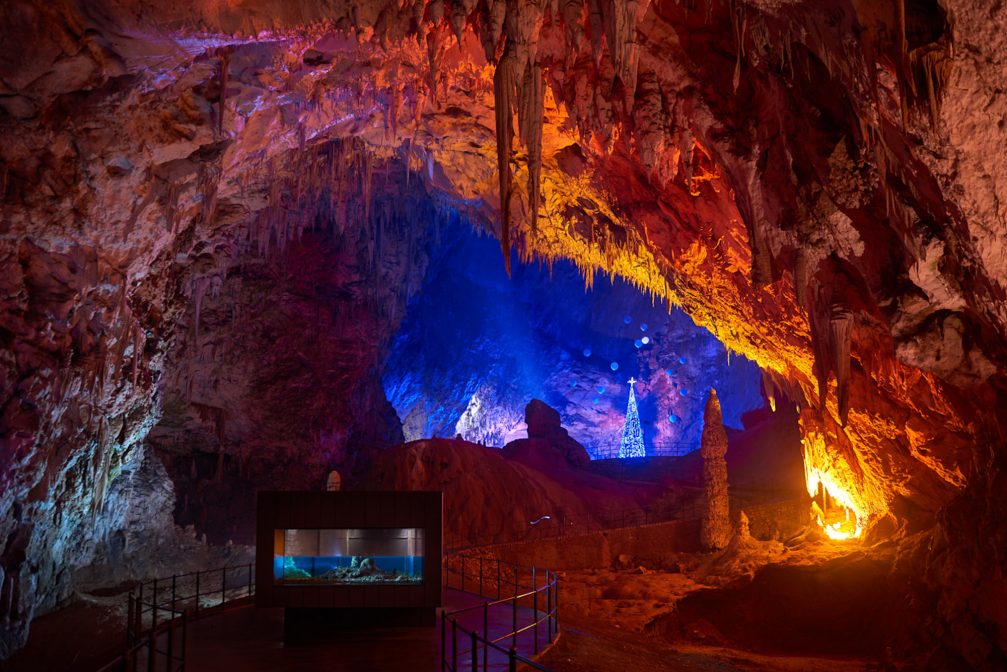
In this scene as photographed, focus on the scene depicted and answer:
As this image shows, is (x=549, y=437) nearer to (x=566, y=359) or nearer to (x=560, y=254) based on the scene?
(x=566, y=359)

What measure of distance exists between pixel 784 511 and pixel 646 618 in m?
11.2

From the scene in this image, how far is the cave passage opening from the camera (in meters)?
39.6

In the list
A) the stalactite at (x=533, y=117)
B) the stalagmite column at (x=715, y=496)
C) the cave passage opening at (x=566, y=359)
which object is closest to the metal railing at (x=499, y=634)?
the stalactite at (x=533, y=117)

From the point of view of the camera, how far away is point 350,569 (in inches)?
374

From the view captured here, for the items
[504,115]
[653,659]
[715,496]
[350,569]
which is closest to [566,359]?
[715,496]

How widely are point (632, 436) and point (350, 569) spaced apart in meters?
33.7

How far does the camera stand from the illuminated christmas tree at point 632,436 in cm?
4144

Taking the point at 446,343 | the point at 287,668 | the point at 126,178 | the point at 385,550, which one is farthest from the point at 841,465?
the point at 446,343

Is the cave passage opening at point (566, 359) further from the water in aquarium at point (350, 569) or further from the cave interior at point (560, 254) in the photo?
the water in aquarium at point (350, 569)

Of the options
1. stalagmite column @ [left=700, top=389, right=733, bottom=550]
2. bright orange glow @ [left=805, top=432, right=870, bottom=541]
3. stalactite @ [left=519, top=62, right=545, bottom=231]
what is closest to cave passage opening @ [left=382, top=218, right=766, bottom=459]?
stalagmite column @ [left=700, top=389, right=733, bottom=550]

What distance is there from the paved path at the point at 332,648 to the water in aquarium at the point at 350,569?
2.25ft

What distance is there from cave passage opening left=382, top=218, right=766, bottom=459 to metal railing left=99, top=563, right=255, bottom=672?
1872 cm

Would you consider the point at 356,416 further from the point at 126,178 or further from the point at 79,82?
the point at 79,82

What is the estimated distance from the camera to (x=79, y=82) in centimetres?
868
